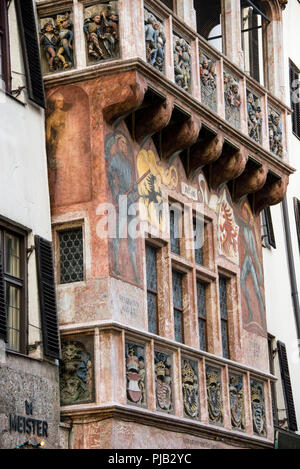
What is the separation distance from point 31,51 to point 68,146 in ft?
4.57

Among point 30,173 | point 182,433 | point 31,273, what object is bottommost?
point 182,433

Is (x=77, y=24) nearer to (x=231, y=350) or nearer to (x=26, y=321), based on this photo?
(x=26, y=321)

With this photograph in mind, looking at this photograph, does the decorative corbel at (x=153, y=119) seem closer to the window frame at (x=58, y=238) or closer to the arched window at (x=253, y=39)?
the window frame at (x=58, y=238)

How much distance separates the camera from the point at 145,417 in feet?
63.2

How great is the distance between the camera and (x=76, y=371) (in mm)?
19078

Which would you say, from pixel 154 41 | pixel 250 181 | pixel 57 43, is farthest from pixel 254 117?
pixel 57 43

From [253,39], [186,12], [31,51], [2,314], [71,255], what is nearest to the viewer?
[2,314]

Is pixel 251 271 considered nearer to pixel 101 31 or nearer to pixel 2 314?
pixel 101 31

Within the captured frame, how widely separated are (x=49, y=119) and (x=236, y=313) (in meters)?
4.69

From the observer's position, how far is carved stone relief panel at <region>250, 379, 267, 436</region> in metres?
22.5

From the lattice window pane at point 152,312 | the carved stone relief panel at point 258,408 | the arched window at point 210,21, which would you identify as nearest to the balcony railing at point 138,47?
the arched window at point 210,21

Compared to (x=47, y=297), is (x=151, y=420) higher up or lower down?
lower down

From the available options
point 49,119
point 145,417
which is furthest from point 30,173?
point 145,417

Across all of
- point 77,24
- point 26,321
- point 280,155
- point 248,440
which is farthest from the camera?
point 280,155
